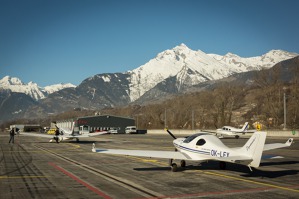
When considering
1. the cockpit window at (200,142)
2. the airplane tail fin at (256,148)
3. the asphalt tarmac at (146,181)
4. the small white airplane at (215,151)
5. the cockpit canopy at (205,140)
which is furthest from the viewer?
the cockpit window at (200,142)

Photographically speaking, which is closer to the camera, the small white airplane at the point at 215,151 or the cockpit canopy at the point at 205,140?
the small white airplane at the point at 215,151

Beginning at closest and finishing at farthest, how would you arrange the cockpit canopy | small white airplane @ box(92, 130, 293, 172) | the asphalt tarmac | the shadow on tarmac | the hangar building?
the asphalt tarmac < small white airplane @ box(92, 130, 293, 172) < the shadow on tarmac < the cockpit canopy < the hangar building

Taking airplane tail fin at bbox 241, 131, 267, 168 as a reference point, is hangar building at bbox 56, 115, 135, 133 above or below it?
above

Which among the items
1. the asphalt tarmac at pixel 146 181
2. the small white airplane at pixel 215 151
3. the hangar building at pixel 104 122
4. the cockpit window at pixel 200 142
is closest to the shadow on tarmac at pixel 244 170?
the asphalt tarmac at pixel 146 181

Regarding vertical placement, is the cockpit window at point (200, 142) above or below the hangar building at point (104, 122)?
below

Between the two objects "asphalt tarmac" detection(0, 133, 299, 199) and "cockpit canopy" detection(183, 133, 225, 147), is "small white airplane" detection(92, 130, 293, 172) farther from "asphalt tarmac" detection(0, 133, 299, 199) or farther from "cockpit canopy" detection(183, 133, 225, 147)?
"asphalt tarmac" detection(0, 133, 299, 199)

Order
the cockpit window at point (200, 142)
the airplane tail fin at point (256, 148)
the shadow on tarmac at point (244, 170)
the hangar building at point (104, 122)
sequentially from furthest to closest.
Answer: the hangar building at point (104, 122) → the cockpit window at point (200, 142) → the shadow on tarmac at point (244, 170) → the airplane tail fin at point (256, 148)

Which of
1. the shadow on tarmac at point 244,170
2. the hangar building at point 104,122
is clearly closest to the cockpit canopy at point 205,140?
the shadow on tarmac at point 244,170

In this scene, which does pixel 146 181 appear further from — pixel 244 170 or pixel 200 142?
pixel 244 170

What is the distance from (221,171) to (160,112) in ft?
489

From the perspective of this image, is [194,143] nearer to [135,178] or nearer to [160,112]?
[135,178]

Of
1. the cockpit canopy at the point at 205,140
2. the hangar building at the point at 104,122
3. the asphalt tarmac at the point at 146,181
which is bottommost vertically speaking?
the asphalt tarmac at the point at 146,181

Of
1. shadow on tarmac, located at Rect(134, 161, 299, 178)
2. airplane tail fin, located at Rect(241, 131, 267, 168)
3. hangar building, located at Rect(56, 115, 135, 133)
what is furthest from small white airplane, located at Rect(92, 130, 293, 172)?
hangar building, located at Rect(56, 115, 135, 133)

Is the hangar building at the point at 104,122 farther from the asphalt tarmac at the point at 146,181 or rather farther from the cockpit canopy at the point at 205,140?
the cockpit canopy at the point at 205,140
